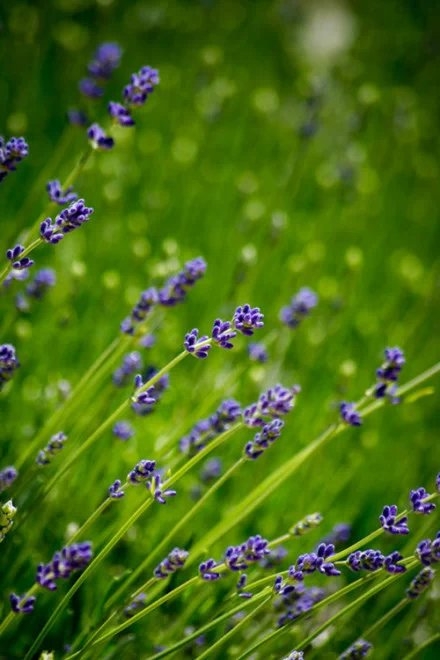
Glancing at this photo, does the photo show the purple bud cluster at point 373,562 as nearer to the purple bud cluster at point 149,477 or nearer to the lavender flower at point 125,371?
the purple bud cluster at point 149,477

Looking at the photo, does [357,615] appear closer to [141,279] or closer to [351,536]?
[351,536]

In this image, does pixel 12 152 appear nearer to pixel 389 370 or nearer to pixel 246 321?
pixel 246 321

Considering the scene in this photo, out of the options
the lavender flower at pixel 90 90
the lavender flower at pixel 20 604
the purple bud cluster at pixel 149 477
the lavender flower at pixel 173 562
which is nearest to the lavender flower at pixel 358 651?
the lavender flower at pixel 173 562

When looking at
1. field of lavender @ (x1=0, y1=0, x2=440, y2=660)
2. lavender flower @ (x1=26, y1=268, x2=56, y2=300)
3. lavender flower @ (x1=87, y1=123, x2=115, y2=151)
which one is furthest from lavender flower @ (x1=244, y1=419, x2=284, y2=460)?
lavender flower @ (x1=26, y1=268, x2=56, y2=300)

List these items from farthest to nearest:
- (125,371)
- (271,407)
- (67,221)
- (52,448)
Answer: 1. (125,371)
2. (52,448)
3. (271,407)
4. (67,221)

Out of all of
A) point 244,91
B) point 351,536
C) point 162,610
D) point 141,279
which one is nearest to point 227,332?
point 162,610

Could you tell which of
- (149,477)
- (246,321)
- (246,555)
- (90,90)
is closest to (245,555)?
(246,555)

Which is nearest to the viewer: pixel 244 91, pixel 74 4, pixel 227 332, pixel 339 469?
pixel 227 332
